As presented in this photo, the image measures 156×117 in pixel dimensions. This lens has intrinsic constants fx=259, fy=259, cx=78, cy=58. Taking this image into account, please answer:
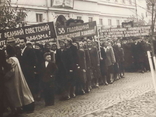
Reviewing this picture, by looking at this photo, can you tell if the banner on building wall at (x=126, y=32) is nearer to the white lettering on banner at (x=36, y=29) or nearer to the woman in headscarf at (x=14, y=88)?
the white lettering on banner at (x=36, y=29)

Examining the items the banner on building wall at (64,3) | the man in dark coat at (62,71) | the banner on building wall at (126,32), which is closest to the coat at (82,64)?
the man in dark coat at (62,71)

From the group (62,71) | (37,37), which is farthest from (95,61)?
(37,37)

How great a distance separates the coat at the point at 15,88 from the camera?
22.4 ft

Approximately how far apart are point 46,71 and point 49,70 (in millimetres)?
104

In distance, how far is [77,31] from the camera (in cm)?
1152

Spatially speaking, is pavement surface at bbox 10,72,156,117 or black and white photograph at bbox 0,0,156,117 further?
black and white photograph at bbox 0,0,156,117

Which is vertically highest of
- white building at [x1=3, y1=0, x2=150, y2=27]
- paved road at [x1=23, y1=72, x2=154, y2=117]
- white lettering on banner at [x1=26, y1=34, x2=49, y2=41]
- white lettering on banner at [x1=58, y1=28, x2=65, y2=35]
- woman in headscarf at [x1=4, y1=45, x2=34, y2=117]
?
white building at [x1=3, y1=0, x2=150, y2=27]

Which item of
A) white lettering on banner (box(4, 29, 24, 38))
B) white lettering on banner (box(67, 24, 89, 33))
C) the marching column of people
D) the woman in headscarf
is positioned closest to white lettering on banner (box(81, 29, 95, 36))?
white lettering on banner (box(67, 24, 89, 33))

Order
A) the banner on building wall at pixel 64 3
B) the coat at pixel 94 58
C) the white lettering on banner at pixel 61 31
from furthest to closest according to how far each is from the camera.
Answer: the banner on building wall at pixel 64 3
the white lettering on banner at pixel 61 31
the coat at pixel 94 58

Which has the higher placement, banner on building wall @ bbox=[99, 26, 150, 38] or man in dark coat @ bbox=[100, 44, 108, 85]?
banner on building wall @ bbox=[99, 26, 150, 38]

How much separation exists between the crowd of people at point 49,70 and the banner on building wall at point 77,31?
1.74 feet

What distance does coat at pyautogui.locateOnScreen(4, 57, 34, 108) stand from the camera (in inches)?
268

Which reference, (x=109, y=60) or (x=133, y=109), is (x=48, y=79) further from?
(x=109, y=60)

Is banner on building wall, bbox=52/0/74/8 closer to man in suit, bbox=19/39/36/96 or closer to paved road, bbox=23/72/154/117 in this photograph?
paved road, bbox=23/72/154/117
